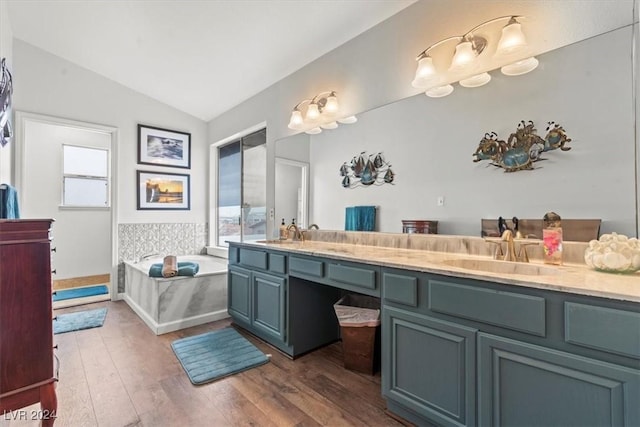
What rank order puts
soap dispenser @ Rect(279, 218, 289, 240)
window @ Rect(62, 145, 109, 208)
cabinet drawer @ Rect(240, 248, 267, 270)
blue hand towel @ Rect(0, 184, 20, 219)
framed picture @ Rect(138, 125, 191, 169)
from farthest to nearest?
window @ Rect(62, 145, 109, 208) < framed picture @ Rect(138, 125, 191, 169) < soap dispenser @ Rect(279, 218, 289, 240) < cabinet drawer @ Rect(240, 248, 267, 270) < blue hand towel @ Rect(0, 184, 20, 219)

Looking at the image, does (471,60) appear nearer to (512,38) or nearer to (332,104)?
(512,38)

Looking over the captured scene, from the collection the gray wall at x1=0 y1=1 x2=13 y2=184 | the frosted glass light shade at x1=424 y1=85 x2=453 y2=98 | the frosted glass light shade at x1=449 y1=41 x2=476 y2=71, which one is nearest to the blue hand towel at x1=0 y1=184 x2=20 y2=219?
the gray wall at x1=0 y1=1 x2=13 y2=184

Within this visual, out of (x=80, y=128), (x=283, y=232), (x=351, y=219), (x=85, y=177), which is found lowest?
(x=283, y=232)

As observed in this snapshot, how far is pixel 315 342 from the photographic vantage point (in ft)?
8.11

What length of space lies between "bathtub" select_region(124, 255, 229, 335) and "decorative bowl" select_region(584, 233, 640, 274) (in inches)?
120

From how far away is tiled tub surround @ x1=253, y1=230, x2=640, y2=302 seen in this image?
106 cm

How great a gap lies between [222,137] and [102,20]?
1849 millimetres

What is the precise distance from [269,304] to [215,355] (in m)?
0.55

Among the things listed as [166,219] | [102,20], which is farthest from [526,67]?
[166,219]

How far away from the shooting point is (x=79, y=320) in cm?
322

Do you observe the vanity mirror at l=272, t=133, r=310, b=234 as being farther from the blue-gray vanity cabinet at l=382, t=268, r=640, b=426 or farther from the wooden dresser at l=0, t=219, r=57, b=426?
the wooden dresser at l=0, t=219, r=57, b=426

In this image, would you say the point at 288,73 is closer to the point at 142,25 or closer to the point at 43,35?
the point at 142,25

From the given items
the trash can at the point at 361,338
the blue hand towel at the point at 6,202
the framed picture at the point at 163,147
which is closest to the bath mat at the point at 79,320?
the blue hand towel at the point at 6,202

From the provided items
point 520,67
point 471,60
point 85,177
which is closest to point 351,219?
point 471,60
